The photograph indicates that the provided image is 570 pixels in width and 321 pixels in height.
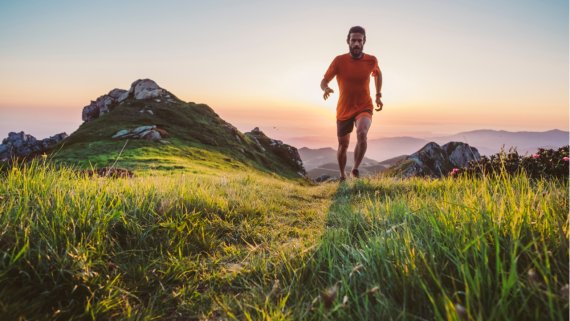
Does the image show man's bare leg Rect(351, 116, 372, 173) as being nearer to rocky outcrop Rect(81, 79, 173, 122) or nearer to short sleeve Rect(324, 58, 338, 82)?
short sleeve Rect(324, 58, 338, 82)

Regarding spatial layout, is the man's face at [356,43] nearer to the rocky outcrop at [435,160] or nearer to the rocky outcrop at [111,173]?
the rocky outcrop at [111,173]

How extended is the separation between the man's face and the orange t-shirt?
1.00ft

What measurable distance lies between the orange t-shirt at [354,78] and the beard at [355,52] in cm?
13

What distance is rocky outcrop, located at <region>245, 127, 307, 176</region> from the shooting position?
1689 inches

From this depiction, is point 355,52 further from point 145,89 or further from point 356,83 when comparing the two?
point 145,89

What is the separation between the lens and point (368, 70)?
11438mm

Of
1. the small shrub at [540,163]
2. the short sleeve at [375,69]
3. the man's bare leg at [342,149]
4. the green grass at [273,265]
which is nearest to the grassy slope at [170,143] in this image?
the man's bare leg at [342,149]

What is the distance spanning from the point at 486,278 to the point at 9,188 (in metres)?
4.28

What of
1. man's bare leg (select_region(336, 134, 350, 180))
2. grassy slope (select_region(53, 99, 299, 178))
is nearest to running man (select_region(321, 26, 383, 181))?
man's bare leg (select_region(336, 134, 350, 180))

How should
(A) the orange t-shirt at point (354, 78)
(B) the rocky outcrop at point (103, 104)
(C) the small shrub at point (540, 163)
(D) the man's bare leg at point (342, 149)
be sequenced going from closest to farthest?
1. (C) the small shrub at point (540, 163)
2. (A) the orange t-shirt at point (354, 78)
3. (D) the man's bare leg at point (342, 149)
4. (B) the rocky outcrop at point (103, 104)

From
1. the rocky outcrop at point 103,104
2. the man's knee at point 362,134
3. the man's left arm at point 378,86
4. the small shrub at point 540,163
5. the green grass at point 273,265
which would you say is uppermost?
the rocky outcrop at point 103,104

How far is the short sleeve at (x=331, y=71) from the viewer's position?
38.1ft

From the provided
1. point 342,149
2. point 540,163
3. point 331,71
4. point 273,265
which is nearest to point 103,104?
point 331,71

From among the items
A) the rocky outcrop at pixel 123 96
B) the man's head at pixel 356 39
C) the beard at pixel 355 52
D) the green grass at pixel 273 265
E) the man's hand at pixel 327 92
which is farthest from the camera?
the rocky outcrop at pixel 123 96
